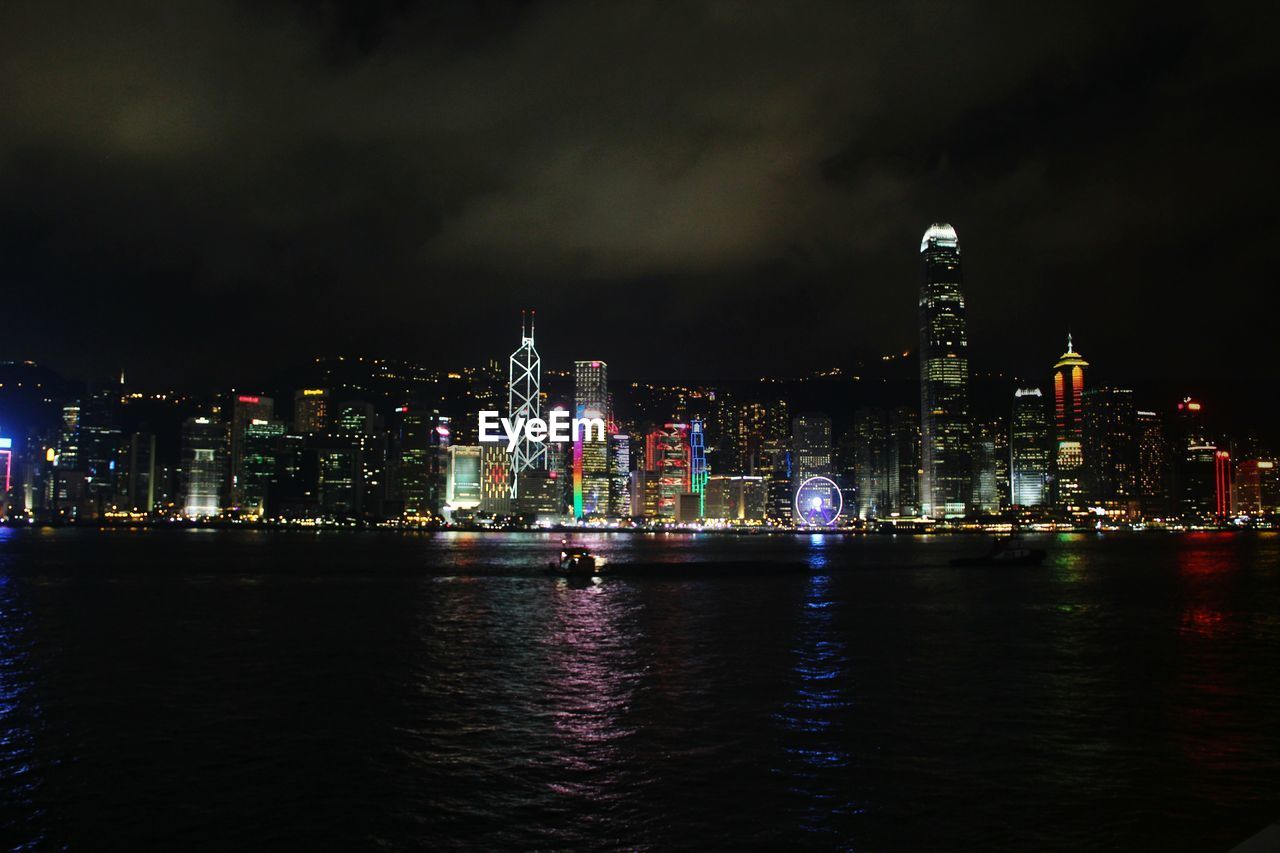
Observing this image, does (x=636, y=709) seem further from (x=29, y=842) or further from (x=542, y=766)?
(x=29, y=842)

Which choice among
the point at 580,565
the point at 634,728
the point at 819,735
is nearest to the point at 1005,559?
the point at 580,565

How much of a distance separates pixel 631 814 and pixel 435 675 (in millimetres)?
17497

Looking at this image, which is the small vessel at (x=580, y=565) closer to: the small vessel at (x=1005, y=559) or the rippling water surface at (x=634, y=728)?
the rippling water surface at (x=634, y=728)

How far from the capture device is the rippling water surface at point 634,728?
58.9 ft

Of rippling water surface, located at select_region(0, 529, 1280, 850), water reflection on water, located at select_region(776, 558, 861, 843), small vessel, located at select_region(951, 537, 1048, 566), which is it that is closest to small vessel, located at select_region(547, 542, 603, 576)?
rippling water surface, located at select_region(0, 529, 1280, 850)

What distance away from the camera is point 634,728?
2573 cm

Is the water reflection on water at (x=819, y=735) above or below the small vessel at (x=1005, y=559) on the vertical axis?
above

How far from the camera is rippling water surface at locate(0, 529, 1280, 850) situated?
18.0m

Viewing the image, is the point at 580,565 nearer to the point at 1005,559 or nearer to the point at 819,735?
the point at 1005,559

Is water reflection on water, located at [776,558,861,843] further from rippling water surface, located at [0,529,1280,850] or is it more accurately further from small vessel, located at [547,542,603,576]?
small vessel, located at [547,542,603,576]

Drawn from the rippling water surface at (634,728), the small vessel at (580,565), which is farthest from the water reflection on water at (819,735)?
the small vessel at (580,565)

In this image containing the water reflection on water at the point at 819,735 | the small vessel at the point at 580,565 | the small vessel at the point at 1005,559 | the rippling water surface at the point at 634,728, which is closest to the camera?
the rippling water surface at the point at 634,728

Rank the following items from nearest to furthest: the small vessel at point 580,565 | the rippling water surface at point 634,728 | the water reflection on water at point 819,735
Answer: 1. the rippling water surface at point 634,728
2. the water reflection on water at point 819,735
3. the small vessel at point 580,565

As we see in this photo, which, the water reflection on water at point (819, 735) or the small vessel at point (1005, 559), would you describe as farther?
the small vessel at point (1005, 559)
